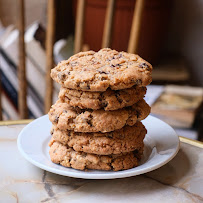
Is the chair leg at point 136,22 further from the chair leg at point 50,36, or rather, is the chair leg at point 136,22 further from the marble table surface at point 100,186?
the marble table surface at point 100,186

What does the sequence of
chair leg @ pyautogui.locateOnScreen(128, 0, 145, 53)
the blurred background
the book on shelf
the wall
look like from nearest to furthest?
chair leg @ pyautogui.locateOnScreen(128, 0, 145, 53) < the blurred background < the book on shelf < the wall

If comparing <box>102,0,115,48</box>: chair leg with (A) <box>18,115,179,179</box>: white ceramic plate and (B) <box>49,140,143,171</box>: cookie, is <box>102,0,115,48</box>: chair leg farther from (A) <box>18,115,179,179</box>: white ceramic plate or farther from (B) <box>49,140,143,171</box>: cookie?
(B) <box>49,140,143,171</box>: cookie

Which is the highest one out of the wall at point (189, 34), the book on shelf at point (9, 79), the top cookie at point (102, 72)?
the top cookie at point (102, 72)

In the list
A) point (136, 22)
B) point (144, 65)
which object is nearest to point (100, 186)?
point (144, 65)

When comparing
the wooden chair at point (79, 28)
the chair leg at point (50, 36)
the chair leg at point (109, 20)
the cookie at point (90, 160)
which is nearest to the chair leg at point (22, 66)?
the wooden chair at point (79, 28)

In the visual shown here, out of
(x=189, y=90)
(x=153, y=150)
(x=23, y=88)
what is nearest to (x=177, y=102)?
(x=189, y=90)

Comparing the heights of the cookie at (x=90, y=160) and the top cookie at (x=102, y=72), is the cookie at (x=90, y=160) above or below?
below

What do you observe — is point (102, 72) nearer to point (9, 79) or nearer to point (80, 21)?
point (80, 21)

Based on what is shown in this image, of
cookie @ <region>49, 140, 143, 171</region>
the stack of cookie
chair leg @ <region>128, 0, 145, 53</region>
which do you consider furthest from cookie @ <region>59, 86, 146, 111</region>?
chair leg @ <region>128, 0, 145, 53</region>
